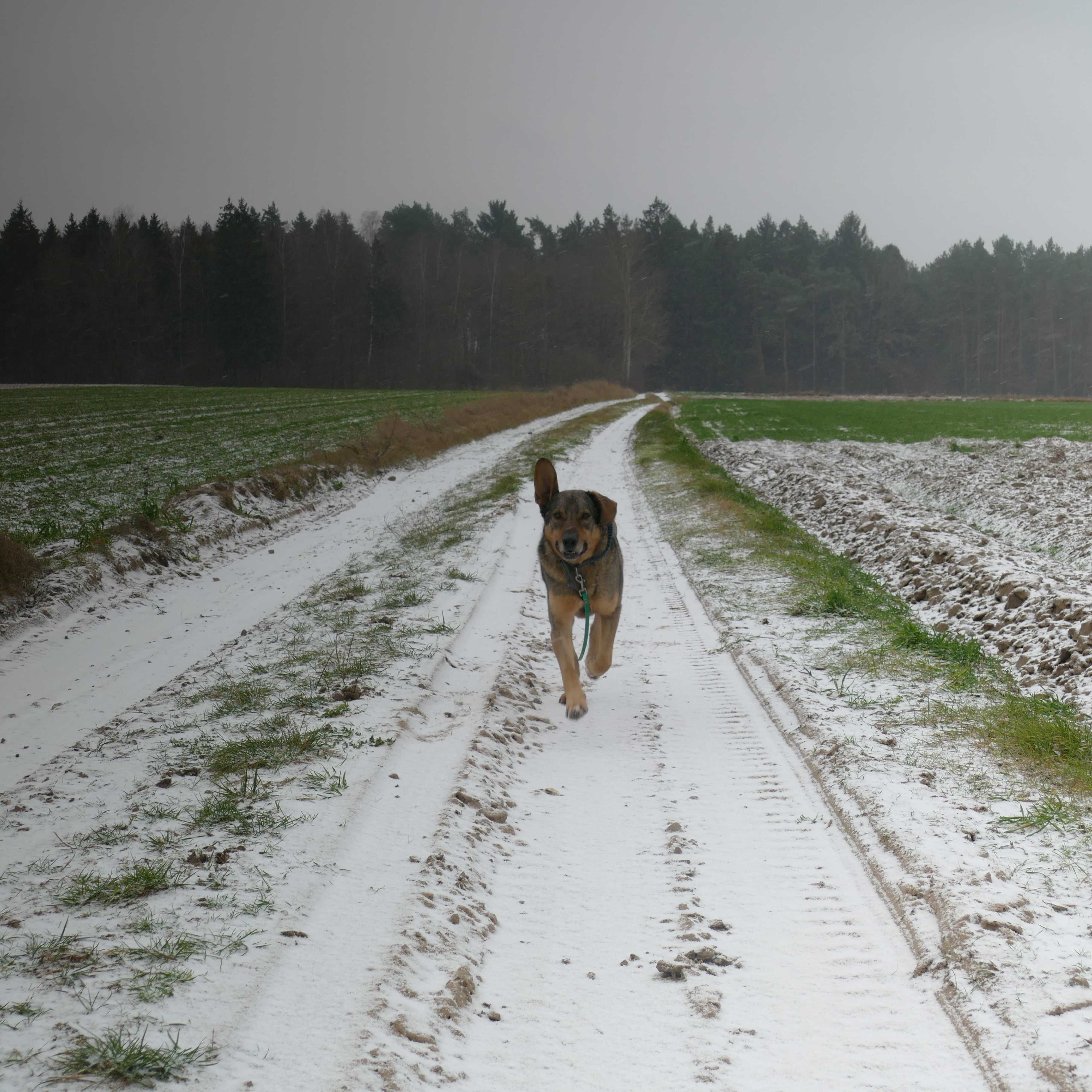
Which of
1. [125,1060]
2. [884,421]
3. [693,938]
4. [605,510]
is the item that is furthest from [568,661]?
[884,421]

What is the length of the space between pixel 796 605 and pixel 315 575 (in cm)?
613

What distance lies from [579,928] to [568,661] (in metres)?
2.77

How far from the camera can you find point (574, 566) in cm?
653

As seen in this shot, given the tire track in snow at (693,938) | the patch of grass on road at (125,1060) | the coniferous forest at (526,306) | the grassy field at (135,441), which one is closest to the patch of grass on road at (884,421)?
the grassy field at (135,441)

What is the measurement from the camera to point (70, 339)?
75062 mm

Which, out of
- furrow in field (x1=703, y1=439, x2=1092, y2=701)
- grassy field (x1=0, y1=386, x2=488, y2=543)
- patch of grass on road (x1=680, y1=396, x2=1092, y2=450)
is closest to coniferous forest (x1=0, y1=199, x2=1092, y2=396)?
grassy field (x1=0, y1=386, x2=488, y2=543)

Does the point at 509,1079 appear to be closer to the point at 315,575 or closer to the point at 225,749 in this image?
the point at 225,749

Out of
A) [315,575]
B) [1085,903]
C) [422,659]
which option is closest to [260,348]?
[315,575]

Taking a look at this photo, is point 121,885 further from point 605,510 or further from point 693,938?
point 605,510

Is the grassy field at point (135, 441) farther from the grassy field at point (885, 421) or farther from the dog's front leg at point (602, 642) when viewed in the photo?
the grassy field at point (885, 421)

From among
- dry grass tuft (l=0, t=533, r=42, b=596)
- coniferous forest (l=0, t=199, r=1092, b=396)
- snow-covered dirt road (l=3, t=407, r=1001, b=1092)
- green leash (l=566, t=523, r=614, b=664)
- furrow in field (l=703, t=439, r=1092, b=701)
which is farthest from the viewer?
coniferous forest (l=0, t=199, r=1092, b=396)

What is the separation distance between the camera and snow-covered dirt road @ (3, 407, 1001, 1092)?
2.96 metres

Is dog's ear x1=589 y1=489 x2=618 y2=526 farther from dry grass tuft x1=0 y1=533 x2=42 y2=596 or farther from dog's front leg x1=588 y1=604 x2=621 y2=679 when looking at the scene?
dry grass tuft x1=0 y1=533 x2=42 y2=596

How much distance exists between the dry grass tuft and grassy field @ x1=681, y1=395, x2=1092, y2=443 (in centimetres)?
2348
